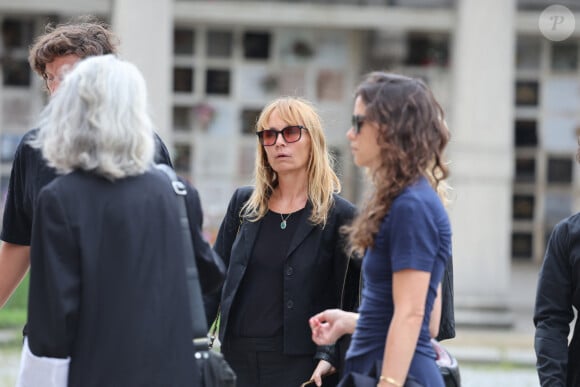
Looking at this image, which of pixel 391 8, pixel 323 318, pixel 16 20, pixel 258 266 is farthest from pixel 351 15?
pixel 323 318

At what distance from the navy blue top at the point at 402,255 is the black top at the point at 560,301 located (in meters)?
0.85

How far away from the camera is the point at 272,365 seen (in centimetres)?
530

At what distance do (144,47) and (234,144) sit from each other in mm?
3768

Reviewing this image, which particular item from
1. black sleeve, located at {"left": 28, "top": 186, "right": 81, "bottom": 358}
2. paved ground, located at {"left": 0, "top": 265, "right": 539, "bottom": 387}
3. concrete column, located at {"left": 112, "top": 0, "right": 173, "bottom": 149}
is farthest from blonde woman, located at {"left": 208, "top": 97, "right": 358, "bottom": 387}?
concrete column, located at {"left": 112, "top": 0, "right": 173, "bottom": 149}

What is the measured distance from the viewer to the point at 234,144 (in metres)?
17.4

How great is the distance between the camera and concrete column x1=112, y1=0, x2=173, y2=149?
45.4 feet

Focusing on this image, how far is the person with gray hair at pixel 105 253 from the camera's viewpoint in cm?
390

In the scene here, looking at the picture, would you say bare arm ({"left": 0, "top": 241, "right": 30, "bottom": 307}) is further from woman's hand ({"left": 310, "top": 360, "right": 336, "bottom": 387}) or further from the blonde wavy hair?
woman's hand ({"left": 310, "top": 360, "right": 336, "bottom": 387})

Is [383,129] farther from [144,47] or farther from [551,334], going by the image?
[144,47]

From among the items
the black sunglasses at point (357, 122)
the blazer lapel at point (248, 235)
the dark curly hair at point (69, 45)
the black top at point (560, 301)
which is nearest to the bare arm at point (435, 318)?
the black sunglasses at point (357, 122)

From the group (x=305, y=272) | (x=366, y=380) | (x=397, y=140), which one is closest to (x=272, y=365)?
(x=305, y=272)

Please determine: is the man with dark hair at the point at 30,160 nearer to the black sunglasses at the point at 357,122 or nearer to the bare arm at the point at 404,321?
the black sunglasses at the point at 357,122

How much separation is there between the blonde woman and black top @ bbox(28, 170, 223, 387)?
1.31 meters

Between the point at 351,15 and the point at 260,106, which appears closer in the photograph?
the point at 351,15
